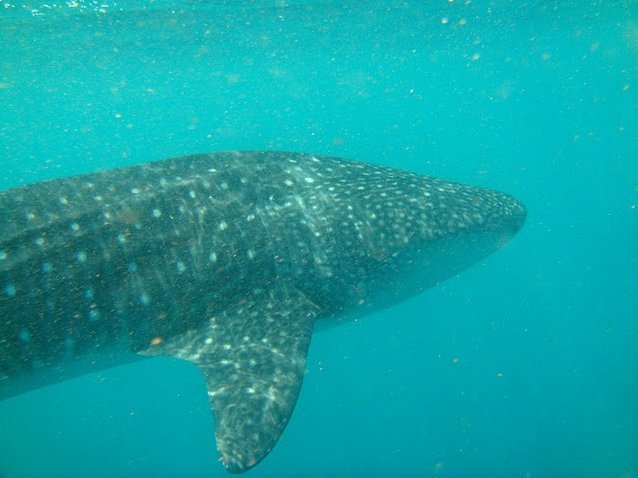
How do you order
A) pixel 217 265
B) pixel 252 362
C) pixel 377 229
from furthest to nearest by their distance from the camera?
pixel 377 229, pixel 217 265, pixel 252 362

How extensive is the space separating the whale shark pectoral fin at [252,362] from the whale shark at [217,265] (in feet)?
0.04

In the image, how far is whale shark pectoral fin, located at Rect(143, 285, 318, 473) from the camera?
3.98m

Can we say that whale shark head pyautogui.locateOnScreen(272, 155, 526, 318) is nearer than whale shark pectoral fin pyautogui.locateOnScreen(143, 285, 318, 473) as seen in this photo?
No

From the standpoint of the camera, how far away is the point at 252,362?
15.2 feet

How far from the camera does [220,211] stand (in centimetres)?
524

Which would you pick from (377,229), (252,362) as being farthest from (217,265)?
(377,229)

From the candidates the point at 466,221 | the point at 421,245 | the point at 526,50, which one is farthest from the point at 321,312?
the point at 526,50

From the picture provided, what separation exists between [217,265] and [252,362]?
115 centimetres

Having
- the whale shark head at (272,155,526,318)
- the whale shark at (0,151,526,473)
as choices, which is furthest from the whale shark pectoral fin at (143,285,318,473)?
the whale shark head at (272,155,526,318)

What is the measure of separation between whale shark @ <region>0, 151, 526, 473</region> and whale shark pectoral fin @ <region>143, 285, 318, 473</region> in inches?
0.5

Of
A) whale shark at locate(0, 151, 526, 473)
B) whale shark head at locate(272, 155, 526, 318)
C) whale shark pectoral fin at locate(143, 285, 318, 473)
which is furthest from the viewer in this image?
whale shark head at locate(272, 155, 526, 318)

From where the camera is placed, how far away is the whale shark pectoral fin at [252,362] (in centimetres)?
398

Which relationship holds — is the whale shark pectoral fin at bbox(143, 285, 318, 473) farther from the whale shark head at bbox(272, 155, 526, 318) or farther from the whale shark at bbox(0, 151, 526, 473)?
the whale shark head at bbox(272, 155, 526, 318)

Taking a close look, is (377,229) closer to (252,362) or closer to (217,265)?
(217,265)
